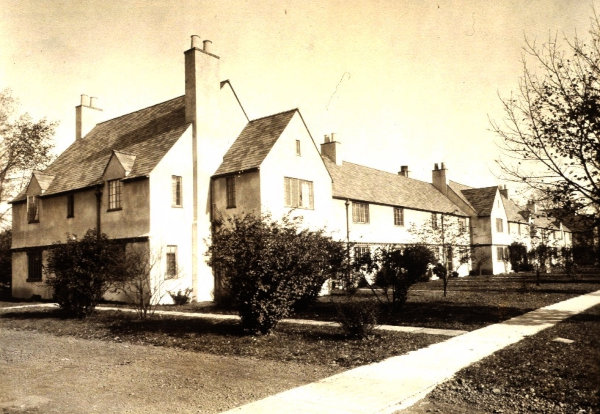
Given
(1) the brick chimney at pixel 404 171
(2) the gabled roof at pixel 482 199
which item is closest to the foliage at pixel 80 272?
(1) the brick chimney at pixel 404 171

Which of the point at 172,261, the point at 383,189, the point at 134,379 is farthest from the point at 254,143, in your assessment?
the point at 134,379

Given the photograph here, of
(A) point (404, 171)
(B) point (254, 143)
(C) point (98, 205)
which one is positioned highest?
(A) point (404, 171)

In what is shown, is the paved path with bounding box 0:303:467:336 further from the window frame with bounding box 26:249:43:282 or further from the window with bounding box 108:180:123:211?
the window frame with bounding box 26:249:43:282

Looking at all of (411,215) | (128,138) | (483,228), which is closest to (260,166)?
(128,138)

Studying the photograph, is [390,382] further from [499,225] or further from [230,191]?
[499,225]

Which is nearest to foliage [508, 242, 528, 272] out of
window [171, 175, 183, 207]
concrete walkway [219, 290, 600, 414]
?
window [171, 175, 183, 207]

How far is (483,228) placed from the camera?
153 ft

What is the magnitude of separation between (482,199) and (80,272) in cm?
4028

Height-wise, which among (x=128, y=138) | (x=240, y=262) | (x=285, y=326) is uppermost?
(x=128, y=138)

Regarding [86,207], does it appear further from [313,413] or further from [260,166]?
[313,413]

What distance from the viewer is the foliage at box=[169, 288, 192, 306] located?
75.0 ft

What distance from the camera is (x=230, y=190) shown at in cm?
2462

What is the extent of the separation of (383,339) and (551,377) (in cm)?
444

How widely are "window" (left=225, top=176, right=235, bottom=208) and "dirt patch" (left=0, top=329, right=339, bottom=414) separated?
1265cm
